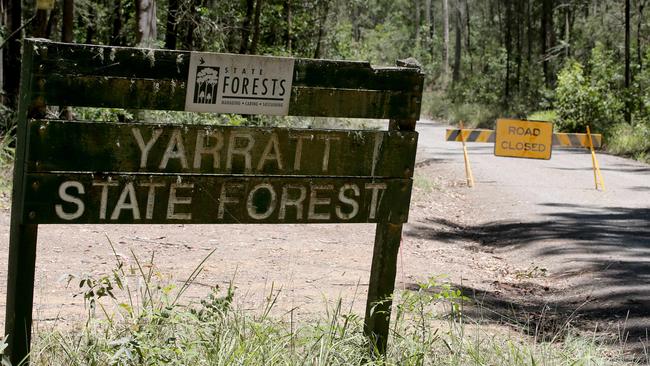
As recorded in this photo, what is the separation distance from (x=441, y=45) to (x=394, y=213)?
78850 millimetres

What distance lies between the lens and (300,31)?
104ft

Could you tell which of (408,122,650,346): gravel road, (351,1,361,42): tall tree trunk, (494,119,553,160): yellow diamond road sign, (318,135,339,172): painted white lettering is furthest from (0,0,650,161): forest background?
(351,1,361,42): tall tree trunk

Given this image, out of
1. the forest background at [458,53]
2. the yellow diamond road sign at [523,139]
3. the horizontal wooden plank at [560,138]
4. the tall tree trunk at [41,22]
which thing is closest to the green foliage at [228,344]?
the forest background at [458,53]

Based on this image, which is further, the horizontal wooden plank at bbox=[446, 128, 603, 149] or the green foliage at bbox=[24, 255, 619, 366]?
the horizontal wooden plank at bbox=[446, 128, 603, 149]

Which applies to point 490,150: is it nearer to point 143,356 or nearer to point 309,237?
point 309,237

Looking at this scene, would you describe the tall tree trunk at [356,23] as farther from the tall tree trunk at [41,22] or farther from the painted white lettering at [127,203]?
the painted white lettering at [127,203]

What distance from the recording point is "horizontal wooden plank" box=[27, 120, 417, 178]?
13.6 feet

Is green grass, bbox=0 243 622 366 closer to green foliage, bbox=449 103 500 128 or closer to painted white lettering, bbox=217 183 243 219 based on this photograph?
painted white lettering, bbox=217 183 243 219

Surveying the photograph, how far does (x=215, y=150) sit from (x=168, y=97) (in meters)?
0.33

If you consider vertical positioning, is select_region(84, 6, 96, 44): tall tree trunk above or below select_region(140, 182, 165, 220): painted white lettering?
above

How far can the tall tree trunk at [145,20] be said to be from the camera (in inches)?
664

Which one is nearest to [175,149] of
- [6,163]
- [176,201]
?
[176,201]

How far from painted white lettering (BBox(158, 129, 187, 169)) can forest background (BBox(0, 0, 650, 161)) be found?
712cm

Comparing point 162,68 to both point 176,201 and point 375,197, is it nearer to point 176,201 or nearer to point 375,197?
point 176,201
